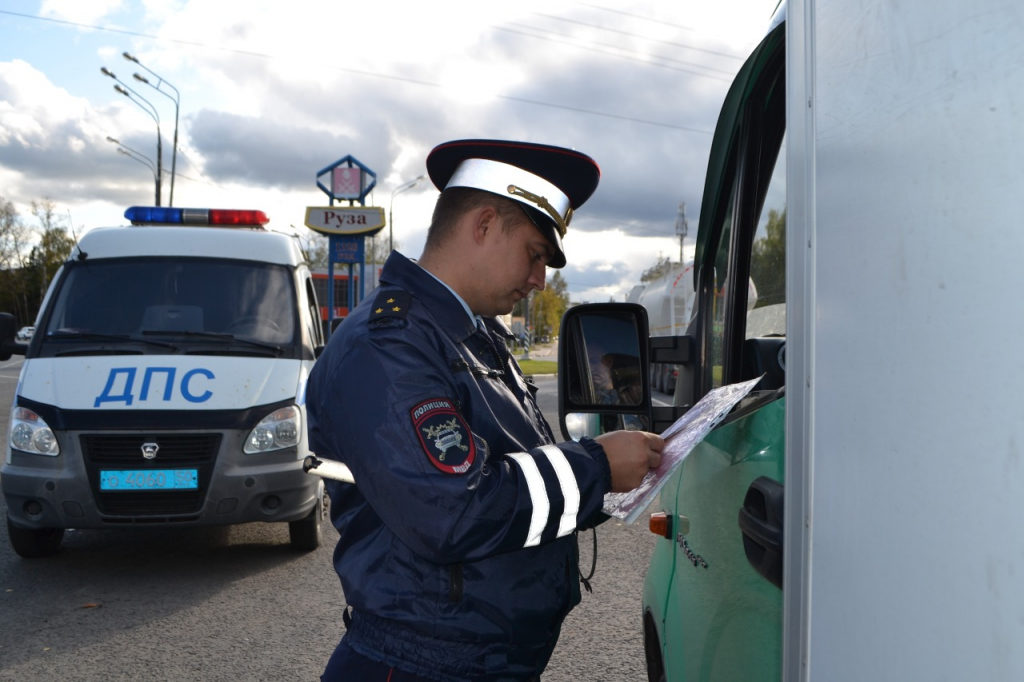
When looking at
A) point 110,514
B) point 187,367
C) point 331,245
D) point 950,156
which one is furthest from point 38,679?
point 331,245

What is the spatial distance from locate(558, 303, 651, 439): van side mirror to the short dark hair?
10.1 inches

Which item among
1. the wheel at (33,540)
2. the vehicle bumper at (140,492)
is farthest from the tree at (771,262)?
the wheel at (33,540)

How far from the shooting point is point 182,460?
17.2 ft

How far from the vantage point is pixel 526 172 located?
5.85ft

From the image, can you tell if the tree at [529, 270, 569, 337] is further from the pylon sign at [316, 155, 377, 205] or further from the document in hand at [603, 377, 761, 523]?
the document in hand at [603, 377, 761, 523]

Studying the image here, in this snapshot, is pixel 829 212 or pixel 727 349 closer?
pixel 829 212

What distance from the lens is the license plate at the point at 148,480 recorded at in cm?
517

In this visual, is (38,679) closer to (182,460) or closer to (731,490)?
(182,460)

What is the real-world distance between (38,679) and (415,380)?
327 centimetres

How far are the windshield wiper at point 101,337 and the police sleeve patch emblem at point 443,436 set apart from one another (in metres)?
4.61

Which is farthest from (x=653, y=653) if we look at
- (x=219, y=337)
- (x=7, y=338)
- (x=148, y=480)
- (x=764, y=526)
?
(x=7, y=338)

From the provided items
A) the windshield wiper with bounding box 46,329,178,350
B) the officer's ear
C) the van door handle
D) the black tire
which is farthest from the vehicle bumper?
the van door handle

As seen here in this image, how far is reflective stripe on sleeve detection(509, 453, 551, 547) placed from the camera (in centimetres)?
150

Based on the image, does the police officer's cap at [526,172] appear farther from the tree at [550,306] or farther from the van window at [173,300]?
the tree at [550,306]
